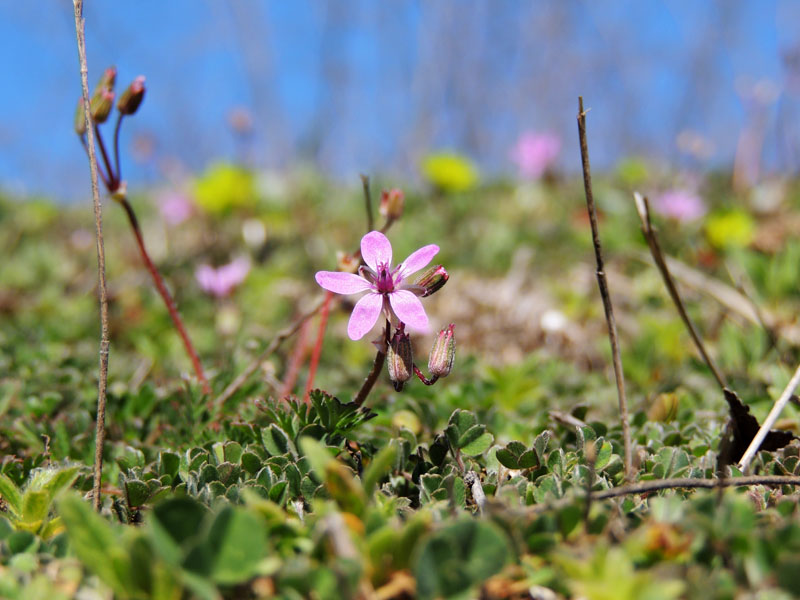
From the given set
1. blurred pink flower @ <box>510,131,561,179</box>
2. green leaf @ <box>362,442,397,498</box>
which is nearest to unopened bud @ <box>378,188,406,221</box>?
green leaf @ <box>362,442,397,498</box>

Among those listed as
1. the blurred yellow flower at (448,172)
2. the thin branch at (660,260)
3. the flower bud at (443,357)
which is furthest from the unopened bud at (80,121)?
the blurred yellow flower at (448,172)

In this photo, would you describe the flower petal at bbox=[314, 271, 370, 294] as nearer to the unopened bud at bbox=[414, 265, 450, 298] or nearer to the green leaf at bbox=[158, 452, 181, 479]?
the unopened bud at bbox=[414, 265, 450, 298]

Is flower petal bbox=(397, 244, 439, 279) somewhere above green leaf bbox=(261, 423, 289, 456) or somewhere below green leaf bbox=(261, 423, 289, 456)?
above

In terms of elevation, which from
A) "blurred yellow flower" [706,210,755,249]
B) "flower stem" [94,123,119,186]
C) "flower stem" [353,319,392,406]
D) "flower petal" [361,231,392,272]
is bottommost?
"flower stem" [353,319,392,406]

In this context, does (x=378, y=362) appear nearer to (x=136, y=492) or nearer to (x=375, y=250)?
(x=375, y=250)

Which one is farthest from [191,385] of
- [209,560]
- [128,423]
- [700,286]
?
[700,286]

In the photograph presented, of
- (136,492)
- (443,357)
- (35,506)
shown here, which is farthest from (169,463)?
(443,357)
